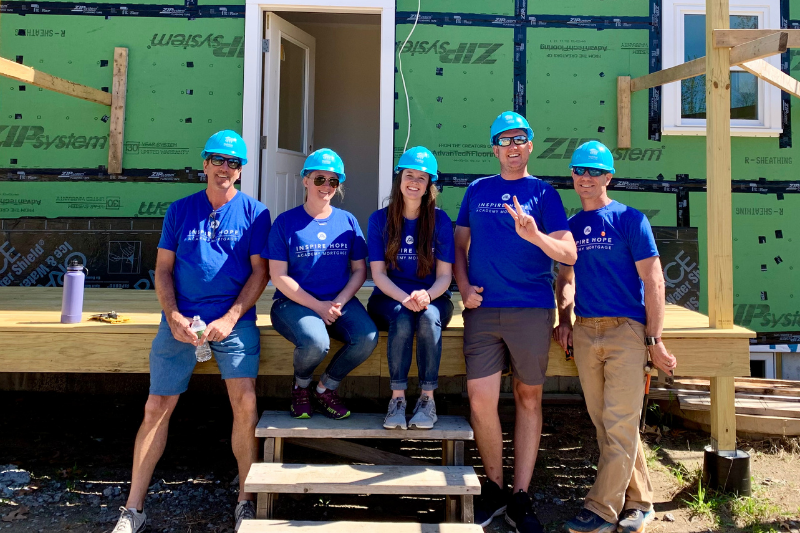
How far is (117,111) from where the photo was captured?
5.69 meters

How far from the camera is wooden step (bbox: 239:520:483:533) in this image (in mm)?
2783

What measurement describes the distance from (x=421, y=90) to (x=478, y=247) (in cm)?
291

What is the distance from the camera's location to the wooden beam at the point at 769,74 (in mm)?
3963

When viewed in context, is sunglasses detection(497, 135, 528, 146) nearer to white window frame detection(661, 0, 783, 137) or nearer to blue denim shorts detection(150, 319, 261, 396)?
blue denim shorts detection(150, 319, 261, 396)

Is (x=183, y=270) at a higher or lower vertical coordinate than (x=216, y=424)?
higher

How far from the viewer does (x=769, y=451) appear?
448 cm

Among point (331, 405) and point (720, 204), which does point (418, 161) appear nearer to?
point (331, 405)

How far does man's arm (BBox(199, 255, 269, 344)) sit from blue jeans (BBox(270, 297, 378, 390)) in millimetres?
138

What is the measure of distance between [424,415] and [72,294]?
2005 mm

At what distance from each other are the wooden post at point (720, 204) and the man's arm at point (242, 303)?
2481 millimetres

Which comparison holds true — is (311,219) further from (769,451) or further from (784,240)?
(784,240)

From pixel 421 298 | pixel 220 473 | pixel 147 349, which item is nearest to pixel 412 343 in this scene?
pixel 421 298

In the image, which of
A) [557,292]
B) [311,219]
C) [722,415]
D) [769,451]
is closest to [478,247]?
[557,292]

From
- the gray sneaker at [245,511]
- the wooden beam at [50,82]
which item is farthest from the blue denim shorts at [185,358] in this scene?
the wooden beam at [50,82]
